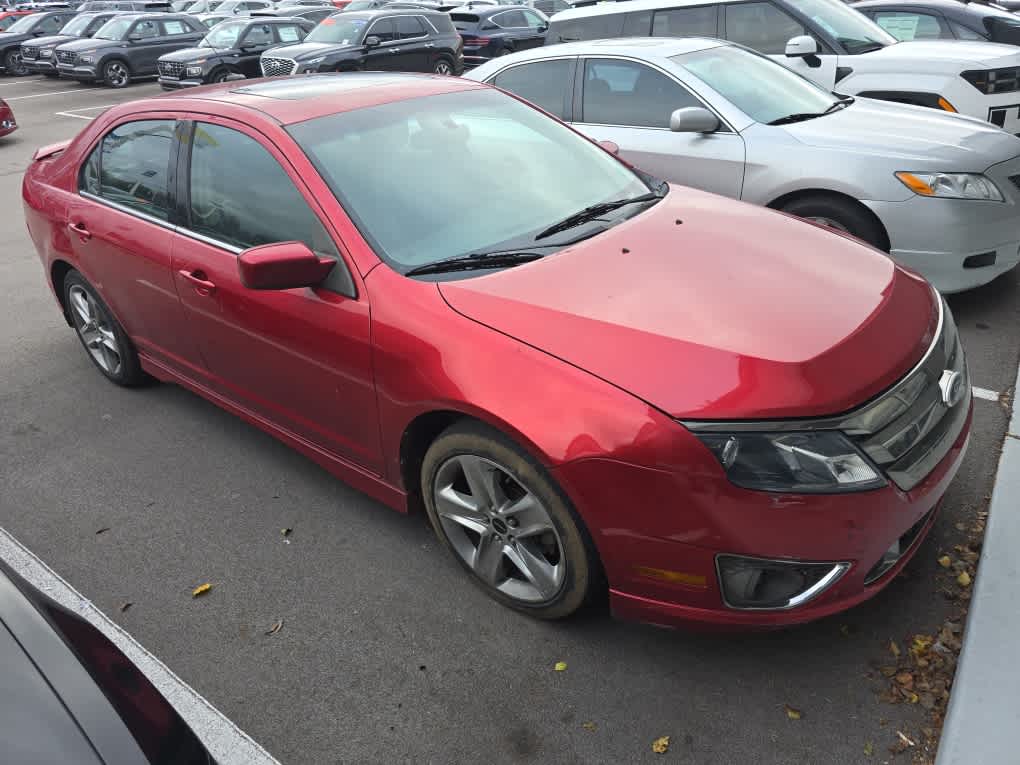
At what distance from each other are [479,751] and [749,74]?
4.95 m

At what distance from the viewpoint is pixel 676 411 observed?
2.30 metres

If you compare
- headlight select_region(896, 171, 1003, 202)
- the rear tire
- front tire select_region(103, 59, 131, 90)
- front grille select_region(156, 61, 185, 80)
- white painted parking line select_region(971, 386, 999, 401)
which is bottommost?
front tire select_region(103, 59, 131, 90)

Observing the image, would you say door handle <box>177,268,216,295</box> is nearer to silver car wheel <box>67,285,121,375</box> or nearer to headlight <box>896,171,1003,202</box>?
silver car wheel <box>67,285,121,375</box>

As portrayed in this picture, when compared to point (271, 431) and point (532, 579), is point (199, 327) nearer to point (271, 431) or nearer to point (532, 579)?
point (271, 431)

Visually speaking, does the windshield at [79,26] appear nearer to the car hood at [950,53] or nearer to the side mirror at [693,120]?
the car hood at [950,53]

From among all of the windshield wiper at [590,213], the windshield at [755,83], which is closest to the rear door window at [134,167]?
the windshield wiper at [590,213]

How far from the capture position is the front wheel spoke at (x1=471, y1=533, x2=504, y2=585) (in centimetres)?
290

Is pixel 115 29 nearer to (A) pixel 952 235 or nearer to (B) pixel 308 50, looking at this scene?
(B) pixel 308 50

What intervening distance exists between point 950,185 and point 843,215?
588 mm

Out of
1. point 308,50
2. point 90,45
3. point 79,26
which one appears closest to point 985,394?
point 308,50

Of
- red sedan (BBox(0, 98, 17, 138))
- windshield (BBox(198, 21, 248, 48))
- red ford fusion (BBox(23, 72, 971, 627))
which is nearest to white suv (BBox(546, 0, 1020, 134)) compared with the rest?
red ford fusion (BBox(23, 72, 971, 627))

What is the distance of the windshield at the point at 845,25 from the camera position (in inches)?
288

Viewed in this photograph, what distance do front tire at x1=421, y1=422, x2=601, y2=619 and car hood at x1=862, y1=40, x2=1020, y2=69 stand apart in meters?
6.20

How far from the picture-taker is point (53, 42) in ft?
70.4
